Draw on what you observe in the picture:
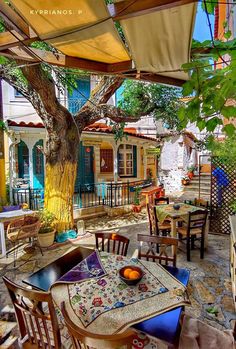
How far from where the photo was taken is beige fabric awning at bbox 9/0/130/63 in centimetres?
167

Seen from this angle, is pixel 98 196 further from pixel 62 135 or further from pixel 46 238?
pixel 62 135

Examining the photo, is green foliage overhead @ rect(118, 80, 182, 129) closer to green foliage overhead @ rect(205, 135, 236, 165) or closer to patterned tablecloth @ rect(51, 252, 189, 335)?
green foliage overhead @ rect(205, 135, 236, 165)

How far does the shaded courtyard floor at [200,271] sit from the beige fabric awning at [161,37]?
292 cm

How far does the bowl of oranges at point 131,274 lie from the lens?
7.31 ft

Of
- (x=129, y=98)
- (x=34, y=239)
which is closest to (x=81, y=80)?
(x=129, y=98)

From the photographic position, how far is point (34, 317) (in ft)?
6.23

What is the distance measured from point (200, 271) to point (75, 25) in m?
4.43

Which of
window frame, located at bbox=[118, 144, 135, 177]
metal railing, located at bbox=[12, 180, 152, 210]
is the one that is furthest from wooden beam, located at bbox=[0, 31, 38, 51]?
window frame, located at bbox=[118, 144, 135, 177]

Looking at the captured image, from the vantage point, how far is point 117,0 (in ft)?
5.61

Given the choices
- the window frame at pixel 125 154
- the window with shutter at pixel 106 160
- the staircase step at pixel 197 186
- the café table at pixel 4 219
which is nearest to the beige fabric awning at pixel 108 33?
the café table at pixel 4 219

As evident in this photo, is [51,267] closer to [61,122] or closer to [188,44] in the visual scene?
[188,44]

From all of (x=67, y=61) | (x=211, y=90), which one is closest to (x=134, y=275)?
(x=211, y=90)

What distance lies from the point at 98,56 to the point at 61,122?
3236 millimetres

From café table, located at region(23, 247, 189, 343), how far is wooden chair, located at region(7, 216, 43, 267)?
2003mm
